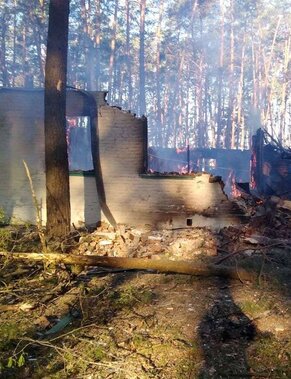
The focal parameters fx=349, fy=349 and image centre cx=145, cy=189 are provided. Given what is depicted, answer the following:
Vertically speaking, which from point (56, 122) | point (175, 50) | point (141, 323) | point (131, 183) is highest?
point (175, 50)

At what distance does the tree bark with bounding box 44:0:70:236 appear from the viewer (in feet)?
24.7

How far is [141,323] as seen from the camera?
416 centimetres

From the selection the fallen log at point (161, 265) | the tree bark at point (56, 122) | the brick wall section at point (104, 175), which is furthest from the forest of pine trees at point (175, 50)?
the fallen log at point (161, 265)

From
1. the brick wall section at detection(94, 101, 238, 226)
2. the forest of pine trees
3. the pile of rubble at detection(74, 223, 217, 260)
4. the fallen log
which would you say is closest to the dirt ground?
the fallen log

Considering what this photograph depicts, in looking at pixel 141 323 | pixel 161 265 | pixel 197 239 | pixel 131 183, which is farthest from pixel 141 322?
pixel 131 183

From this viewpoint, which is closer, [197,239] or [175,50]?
[197,239]

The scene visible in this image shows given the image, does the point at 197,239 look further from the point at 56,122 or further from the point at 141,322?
the point at 56,122

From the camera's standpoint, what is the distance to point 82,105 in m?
9.62

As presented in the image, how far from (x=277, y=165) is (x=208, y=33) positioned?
77.1 feet

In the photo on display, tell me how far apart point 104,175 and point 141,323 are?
230 inches

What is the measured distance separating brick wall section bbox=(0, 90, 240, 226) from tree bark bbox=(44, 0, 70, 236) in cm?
186

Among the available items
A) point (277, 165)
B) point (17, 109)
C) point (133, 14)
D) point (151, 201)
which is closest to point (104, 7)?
point (133, 14)

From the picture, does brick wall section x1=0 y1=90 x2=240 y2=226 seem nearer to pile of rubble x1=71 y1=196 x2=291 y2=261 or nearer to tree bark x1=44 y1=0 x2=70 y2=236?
pile of rubble x1=71 y1=196 x2=291 y2=261

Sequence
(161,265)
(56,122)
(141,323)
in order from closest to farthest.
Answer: (141,323), (161,265), (56,122)
